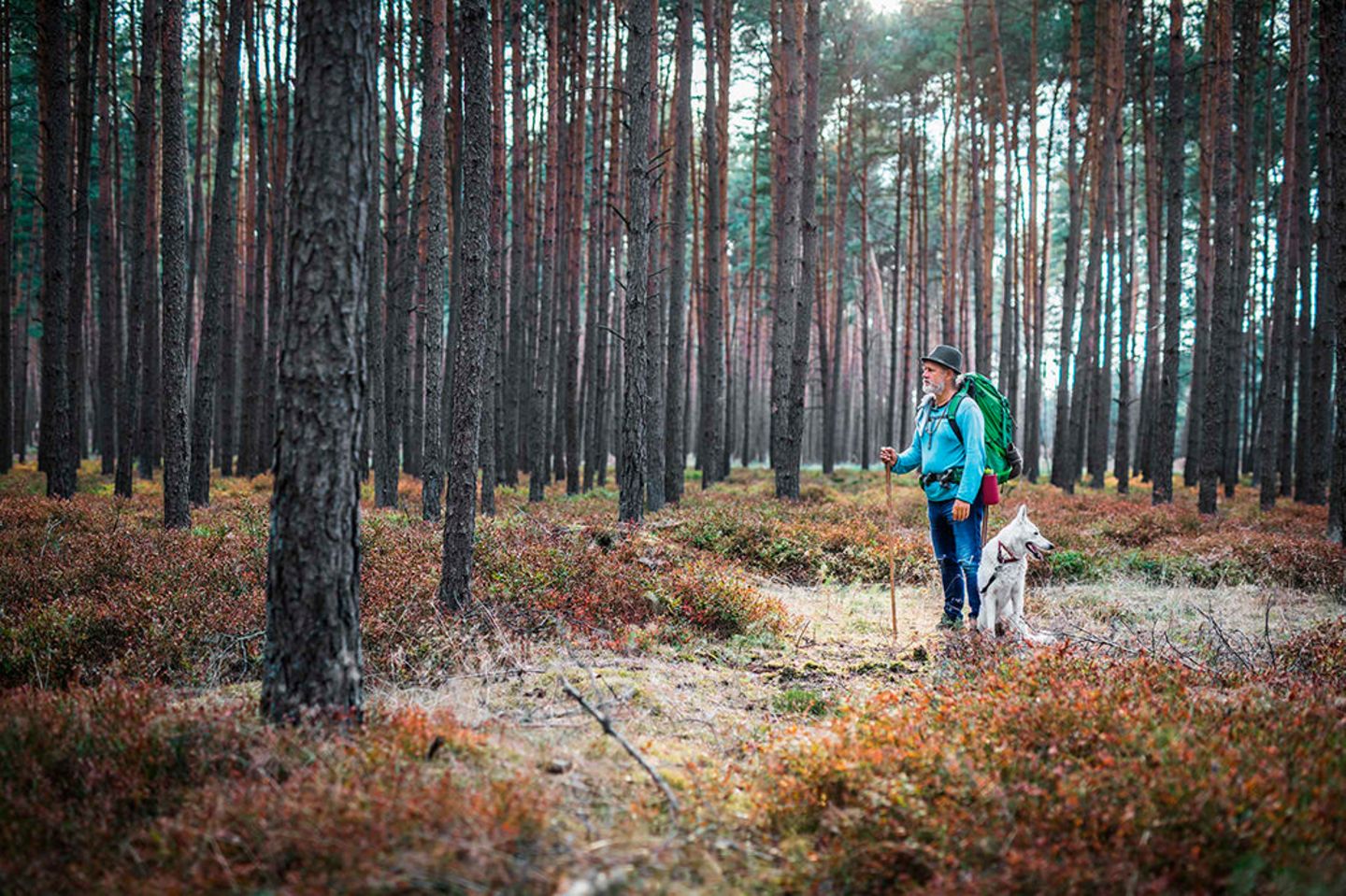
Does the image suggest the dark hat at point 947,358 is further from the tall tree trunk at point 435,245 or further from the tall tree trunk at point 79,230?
the tall tree trunk at point 79,230

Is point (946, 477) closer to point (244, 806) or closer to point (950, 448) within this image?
point (950, 448)

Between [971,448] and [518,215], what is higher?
[518,215]

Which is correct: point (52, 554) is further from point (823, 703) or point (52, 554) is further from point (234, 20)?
point (234, 20)

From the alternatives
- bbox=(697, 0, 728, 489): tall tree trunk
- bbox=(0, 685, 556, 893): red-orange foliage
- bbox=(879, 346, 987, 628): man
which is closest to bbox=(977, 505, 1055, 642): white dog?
bbox=(879, 346, 987, 628): man

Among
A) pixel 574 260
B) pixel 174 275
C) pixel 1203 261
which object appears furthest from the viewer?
pixel 1203 261

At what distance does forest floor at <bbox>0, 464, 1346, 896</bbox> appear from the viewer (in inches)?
110

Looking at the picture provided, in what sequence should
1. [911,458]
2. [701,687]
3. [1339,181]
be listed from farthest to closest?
[1339,181] → [911,458] → [701,687]

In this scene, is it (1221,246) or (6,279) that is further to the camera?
(6,279)

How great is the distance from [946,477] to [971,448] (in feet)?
1.15

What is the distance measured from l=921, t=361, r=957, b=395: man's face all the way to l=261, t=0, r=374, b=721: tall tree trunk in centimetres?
482

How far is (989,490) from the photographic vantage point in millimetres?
6773

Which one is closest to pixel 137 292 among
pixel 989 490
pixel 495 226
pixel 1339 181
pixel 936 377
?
pixel 495 226

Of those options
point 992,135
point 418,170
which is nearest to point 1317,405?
point 992,135

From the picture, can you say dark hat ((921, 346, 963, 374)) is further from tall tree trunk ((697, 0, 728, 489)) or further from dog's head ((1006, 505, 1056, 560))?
tall tree trunk ((697, 0, 728, 489))
